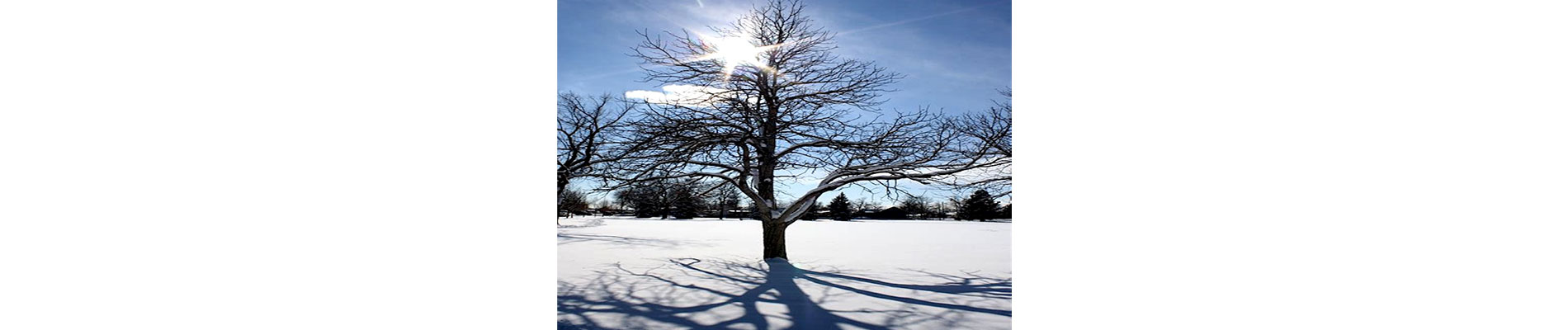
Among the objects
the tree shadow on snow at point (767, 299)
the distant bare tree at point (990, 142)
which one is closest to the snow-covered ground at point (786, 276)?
the tree shadow on snow at point (767, 299)

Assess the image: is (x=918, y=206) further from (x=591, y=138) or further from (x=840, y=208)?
(x=591, y=138)

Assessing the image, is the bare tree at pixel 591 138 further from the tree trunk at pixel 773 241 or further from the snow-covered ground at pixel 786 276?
the tree trunk at pixel 773 241

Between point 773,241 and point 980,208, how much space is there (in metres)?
0.98

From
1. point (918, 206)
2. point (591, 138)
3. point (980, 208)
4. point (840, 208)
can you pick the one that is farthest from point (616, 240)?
point (980, 208)

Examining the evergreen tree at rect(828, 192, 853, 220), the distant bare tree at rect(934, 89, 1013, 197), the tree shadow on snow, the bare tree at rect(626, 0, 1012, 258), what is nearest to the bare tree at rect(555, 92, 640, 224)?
the bare tree at rect(626, 0, 1012, 258)

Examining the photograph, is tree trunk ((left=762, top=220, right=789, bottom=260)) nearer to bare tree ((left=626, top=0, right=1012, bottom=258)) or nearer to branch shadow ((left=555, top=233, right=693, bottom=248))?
bare tree ((left=626, top=0, right=1012, bottom=258))

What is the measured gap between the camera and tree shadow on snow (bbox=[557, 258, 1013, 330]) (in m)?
2.14

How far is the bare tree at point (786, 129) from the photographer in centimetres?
271

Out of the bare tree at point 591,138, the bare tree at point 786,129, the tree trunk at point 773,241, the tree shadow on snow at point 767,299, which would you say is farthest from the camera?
the tree trunk at point 773,241

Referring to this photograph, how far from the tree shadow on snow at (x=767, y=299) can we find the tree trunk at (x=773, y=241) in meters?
0.18
